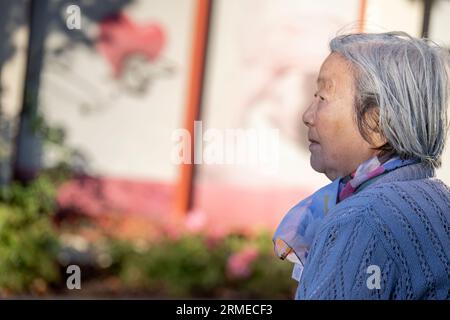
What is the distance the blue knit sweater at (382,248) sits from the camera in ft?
5.45

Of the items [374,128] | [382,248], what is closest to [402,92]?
[374,128]

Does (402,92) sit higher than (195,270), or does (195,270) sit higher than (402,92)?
(402,92)

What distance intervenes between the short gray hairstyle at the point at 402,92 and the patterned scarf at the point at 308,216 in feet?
0.18

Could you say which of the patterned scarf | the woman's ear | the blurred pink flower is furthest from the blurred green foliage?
the woman's ear

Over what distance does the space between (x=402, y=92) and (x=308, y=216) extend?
0.33m

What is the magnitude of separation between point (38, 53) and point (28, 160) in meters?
0.80

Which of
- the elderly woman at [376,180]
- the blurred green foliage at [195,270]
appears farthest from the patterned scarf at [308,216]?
the blurred green foliage at [195,270]

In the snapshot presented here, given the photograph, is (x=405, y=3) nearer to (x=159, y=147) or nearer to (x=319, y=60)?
(x=319, y=60)

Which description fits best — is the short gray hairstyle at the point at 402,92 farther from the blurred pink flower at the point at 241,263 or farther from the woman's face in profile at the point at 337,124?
the blurred pink flower at the point at 241,263

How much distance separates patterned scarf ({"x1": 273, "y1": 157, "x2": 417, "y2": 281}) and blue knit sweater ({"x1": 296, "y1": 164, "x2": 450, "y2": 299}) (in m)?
0.06

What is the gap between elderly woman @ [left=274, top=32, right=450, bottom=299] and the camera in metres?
1.68

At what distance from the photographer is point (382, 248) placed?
168cm

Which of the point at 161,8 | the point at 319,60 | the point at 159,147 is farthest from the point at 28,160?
the point at 319,60

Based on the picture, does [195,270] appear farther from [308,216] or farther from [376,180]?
[376,180]
